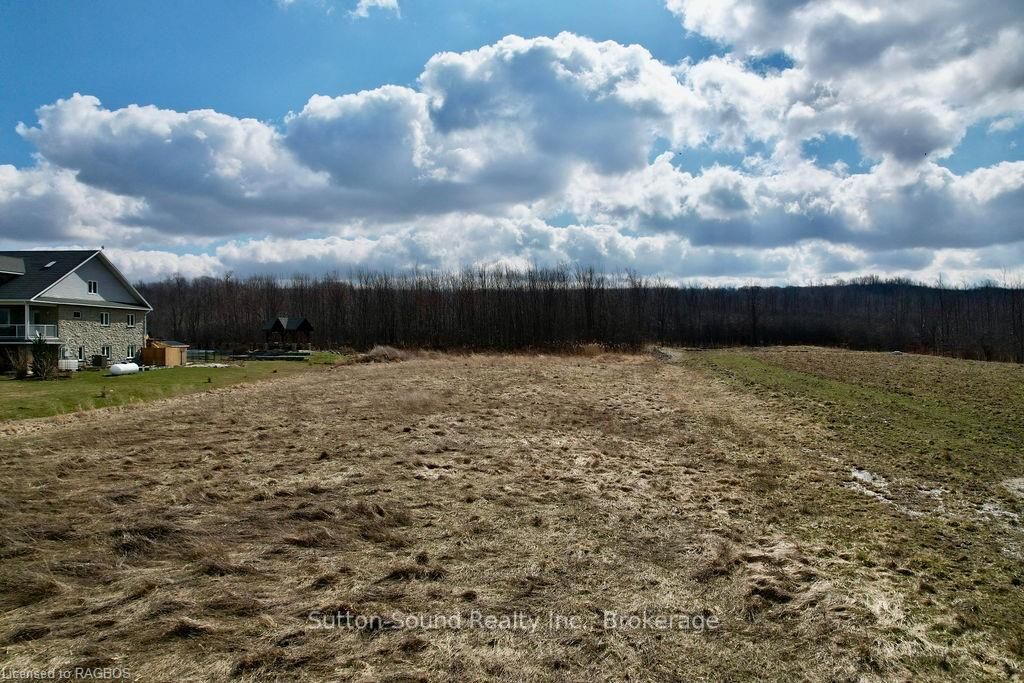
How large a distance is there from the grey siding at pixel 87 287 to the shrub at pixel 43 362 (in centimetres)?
461

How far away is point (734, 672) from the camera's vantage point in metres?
3.40

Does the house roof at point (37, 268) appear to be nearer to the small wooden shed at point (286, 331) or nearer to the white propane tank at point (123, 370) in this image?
the white propane tank at point (123, 370)

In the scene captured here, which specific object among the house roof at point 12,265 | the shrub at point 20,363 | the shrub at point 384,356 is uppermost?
the house roof at point 12,265

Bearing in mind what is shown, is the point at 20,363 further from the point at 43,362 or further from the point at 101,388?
the point at 101,388

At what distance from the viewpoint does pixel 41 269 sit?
2864 centimetres

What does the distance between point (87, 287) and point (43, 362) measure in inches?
367

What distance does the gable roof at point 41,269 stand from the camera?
26562 millimetres

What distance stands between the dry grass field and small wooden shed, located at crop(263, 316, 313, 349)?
29.3 m

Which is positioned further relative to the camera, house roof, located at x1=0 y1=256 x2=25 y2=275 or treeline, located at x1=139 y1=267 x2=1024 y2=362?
treeline, located at x1=139 y1=267 x2=1024 y2=362

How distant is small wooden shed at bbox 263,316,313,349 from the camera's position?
39.9m

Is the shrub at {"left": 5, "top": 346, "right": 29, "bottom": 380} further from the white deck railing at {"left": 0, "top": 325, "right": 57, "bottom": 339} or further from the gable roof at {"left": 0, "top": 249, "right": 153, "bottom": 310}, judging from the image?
the gable roof at {"left": 0, "top": 249, "right": 153, "bottom": 310}

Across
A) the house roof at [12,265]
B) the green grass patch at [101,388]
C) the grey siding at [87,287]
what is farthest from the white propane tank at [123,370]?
the house roof at [12,265]

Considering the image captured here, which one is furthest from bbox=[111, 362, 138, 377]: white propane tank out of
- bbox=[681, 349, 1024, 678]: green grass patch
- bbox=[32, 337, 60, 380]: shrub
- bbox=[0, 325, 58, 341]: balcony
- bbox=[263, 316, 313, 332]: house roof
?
bbox=[681, 349, 1024, 678]: green grass patch

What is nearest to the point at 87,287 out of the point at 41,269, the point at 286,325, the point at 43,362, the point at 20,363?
the point at 41,269
